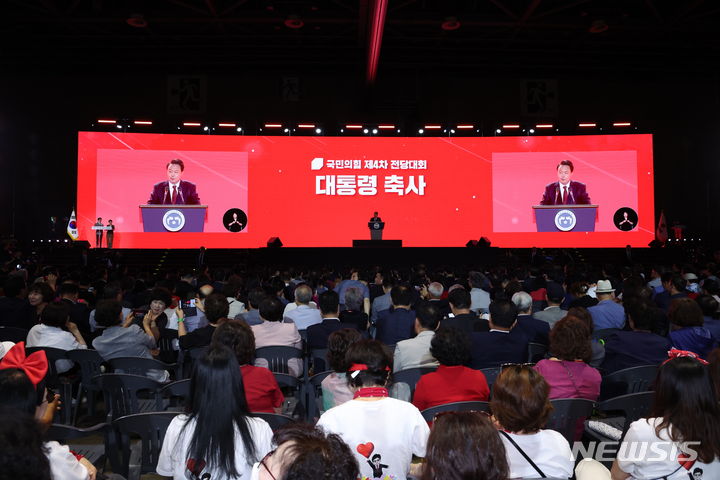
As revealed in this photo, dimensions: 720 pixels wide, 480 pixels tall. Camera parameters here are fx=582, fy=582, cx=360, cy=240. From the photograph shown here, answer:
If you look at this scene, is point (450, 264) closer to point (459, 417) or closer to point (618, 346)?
point (618, 346)

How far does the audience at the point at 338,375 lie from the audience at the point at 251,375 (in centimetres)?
23

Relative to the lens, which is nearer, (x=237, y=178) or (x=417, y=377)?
(x=417, y=377)

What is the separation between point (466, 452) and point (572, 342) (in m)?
1.75

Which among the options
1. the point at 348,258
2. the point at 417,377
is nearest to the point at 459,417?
the point at 417,377

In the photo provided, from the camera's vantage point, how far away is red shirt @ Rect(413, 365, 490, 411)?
2717 mm

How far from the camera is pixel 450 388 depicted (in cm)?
273

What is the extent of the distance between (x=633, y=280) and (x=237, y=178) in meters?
11.0

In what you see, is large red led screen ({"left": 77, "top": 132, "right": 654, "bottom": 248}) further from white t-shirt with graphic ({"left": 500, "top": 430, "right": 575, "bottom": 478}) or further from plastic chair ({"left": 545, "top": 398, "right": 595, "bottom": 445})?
white t-shirt with graphic ({"left": 500, "top": 430, "right": 575, "bottom": 478})

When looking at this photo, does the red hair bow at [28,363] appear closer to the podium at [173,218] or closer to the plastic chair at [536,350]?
the plastic chair at [536,350]

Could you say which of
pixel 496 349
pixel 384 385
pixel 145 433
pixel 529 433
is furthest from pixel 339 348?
pixel 496 349

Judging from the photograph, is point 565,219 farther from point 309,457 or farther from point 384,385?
point 309,457

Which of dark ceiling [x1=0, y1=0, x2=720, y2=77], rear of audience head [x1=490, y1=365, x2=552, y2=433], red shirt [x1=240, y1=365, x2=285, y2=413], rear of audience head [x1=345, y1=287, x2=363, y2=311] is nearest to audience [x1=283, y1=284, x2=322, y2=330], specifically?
rear of audience head [x1=345, y1=287, x2=363, y2=311]

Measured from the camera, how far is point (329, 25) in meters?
14.1

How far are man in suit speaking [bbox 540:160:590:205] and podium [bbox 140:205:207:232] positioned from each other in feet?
28.6
